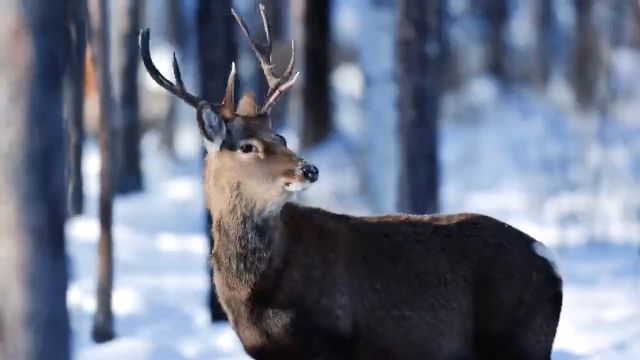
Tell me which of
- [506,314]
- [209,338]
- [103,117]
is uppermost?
[103,117]

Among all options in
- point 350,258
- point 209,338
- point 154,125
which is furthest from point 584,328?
point 154,125

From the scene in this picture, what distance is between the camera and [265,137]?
6.09 meters

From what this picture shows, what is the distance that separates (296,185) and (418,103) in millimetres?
5844

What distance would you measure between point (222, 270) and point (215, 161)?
525mm

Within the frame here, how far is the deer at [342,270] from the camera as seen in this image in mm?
5977

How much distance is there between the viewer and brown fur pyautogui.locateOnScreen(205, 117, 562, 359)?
19.6 feet

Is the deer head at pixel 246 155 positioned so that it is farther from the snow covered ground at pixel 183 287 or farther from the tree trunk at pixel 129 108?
the tree trunk at pixel 129 108

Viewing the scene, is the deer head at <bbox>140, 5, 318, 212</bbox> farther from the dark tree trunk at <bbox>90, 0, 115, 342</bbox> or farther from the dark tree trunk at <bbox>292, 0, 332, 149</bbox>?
the dark tree trunk at <bbox>292, 0, 332, 149</bbox>

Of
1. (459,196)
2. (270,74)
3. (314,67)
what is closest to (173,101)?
(314,67)

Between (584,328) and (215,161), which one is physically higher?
(215,161)

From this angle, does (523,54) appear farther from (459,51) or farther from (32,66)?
(32,66)

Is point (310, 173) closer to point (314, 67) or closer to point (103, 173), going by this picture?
point (103, 173)

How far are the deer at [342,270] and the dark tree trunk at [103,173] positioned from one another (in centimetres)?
359

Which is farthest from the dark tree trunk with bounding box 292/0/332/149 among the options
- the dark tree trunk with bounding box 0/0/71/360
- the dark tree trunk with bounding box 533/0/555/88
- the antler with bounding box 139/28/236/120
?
the dark tree trunk with bounding box 0/0/71/360
